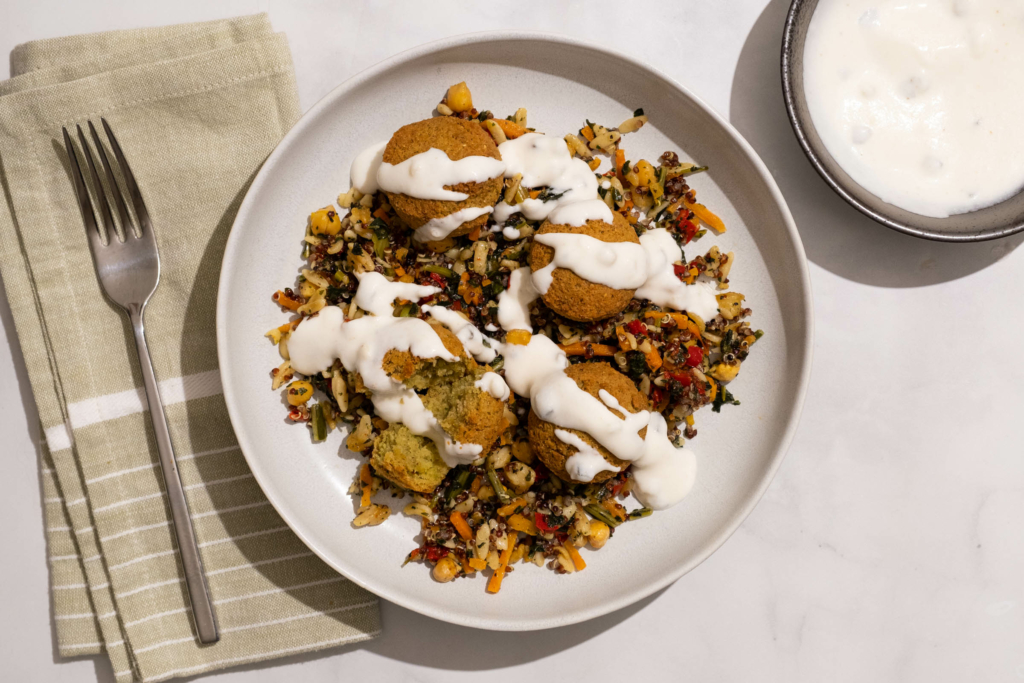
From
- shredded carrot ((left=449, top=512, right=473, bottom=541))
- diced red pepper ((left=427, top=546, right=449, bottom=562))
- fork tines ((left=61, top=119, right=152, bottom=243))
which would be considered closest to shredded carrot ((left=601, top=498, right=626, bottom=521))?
shredded carrot ((left=449, top=512, right=473, bottom=541))

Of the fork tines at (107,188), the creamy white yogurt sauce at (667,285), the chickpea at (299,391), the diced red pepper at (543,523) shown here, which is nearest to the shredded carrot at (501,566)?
the diced red pepper at (543,523)

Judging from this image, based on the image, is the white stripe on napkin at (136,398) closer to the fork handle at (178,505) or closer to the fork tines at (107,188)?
the fork handle at (178,505)

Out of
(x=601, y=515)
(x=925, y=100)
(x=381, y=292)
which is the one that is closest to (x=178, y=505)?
(x=381, y=292)

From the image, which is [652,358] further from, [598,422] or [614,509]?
[614,509]

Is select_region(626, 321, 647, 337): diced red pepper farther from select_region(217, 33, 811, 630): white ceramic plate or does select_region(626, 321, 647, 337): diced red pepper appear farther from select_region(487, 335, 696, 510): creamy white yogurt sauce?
select_region(217, 33, 811, 630): white ceramic plate

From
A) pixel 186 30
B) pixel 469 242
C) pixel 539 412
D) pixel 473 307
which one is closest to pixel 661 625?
pixel 539 412
